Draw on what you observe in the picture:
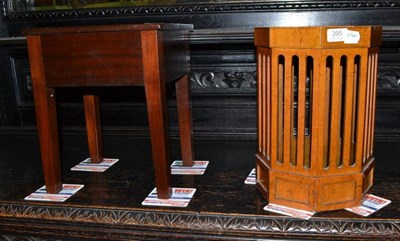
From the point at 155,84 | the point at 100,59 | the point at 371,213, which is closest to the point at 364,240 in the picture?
the point at 371,213

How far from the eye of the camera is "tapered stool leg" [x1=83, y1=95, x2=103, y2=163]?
1.42m

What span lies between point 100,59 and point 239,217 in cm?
51

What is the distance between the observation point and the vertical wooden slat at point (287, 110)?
0.96 meters

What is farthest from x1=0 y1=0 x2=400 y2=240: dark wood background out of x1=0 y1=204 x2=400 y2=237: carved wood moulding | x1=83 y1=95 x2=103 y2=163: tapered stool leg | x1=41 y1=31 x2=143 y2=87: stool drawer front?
x1=41 y1=31 x2=143 y2=87: stool drawer front

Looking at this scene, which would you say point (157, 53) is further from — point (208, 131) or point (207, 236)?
point (208, 131)

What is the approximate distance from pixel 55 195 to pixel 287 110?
26.4 inches

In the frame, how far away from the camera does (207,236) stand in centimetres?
103

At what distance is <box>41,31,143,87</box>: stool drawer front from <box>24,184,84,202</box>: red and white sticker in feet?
1.01

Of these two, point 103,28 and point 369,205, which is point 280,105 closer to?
point 369,205

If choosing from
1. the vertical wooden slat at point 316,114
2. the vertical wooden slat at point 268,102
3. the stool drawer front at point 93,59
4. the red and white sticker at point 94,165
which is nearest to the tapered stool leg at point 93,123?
the red and white sticker at point 94,165

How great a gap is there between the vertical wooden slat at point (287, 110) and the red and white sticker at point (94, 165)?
2.16 feet

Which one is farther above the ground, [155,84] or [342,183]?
→ [155,84]

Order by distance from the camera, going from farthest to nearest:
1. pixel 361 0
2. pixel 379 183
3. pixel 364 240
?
pixel 361 0 → pixel 379 183 → pixel 364 240

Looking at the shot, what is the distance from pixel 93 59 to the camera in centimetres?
107
